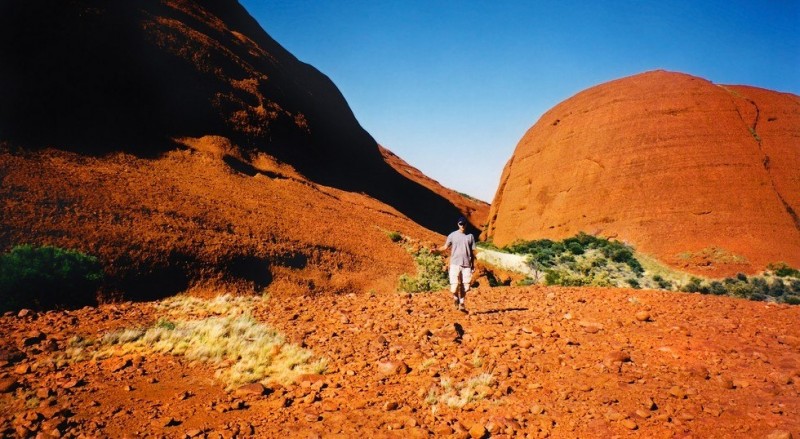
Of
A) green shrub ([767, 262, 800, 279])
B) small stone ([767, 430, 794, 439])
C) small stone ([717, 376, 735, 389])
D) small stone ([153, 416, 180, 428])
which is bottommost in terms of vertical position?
small stone ([153, 416, 180, 428])

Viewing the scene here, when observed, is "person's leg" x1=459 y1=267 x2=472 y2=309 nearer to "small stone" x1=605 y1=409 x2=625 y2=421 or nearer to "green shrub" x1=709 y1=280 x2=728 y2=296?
"small stone" x1=605 y1=409 x2=625 y2=421

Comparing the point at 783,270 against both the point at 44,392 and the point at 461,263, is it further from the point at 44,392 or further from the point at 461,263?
the point at 44,392

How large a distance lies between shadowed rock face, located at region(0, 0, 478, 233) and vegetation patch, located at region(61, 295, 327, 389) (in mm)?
10583

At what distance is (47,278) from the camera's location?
281 inches

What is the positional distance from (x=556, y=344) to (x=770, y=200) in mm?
26810

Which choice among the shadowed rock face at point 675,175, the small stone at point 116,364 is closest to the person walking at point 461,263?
the small stone at point 116,364

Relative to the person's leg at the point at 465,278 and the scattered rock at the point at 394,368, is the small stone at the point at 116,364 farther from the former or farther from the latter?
the person's leg at the point at 465,278

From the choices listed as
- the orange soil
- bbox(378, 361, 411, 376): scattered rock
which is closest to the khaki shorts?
bbox(378, 361, 411, 376): scattered rock

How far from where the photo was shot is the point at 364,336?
5.66m

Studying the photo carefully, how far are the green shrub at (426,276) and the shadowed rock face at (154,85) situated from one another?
Answer: 980cm

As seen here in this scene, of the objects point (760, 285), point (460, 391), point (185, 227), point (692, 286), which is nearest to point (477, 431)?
point (460, 391)

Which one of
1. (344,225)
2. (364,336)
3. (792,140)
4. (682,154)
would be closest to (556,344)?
(364,336)

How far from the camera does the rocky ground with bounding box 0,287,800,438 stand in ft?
11.0

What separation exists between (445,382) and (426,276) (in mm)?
9640
